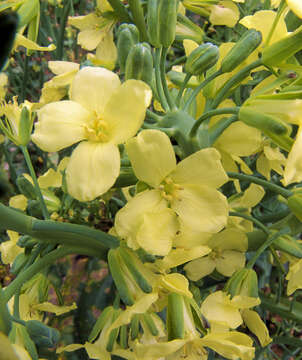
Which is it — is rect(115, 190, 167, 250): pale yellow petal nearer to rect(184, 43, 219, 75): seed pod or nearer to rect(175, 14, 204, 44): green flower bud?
rect(184, 43, 219, 75): seed pod

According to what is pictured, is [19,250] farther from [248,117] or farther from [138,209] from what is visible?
[248,117]

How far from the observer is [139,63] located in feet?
1.25

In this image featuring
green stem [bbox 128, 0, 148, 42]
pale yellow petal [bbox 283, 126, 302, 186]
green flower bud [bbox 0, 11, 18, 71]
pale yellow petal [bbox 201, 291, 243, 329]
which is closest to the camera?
green flower bud [bbox 0, 11, 18, 71]

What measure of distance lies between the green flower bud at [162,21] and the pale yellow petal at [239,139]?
0.42 ft

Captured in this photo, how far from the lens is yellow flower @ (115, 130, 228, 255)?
36 cm

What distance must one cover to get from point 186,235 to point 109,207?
0.22 metres

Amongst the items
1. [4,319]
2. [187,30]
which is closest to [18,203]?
[4,319]

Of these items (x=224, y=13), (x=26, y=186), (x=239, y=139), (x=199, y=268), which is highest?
(x=224, y=13)

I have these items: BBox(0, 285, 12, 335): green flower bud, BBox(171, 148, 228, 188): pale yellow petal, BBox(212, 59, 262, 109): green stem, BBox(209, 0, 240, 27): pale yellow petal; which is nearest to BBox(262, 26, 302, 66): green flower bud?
BBox(212, 59, 262, 109): green stem

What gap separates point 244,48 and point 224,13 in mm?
226

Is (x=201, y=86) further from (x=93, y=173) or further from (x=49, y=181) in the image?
(x=49, y=181)

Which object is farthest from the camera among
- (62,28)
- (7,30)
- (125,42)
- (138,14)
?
(62,28)

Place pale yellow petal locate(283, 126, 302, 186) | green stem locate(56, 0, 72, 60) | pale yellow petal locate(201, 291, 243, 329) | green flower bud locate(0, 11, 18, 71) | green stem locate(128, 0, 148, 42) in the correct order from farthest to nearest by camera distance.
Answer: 1. green stem locate(56, 0, 72, 60)
2. green stem locate(128, 0, 148, 42)
3. pale yellow petal locate(201, 291, 243, 329)
4. pale yellow petal locate(283, 126, 302, 186)
5. green flower bud locate(0, 11, 18, 71)

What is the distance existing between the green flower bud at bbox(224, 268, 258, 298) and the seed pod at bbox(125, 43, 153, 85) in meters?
0.28
